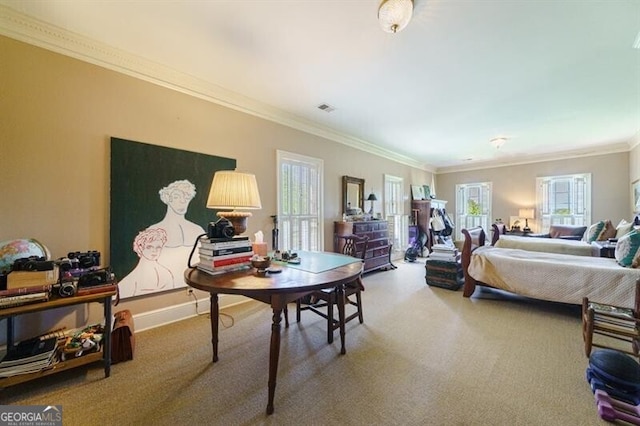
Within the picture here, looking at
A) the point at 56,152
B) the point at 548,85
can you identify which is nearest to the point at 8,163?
the point at 56,152

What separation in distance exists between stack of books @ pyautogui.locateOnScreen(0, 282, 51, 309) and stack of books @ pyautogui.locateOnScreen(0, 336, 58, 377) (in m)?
0.39

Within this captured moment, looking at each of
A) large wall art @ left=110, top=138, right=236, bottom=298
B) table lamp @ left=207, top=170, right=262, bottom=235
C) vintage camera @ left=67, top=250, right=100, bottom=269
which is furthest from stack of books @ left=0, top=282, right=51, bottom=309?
table lamp @ left=207, top=170, right=262, bottom=235

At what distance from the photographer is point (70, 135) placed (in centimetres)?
217

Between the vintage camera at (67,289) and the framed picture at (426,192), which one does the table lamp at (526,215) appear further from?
the vintage camera at (67,289)

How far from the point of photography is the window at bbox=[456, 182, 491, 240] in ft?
23.9

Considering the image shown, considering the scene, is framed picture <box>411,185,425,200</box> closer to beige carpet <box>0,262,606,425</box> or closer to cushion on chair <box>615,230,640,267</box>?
cushion on chair <box>615,230,640,267</box>

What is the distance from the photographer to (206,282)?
1.48 metres

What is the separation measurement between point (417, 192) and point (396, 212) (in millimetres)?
1230

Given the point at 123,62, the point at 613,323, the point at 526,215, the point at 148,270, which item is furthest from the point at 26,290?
the point at 526,215

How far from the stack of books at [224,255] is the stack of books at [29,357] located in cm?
114

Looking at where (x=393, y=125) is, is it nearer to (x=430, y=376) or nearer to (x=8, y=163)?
(x=430, y=376)

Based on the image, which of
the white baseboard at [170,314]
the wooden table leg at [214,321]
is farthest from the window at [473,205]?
the wooden table leg at [214,321]

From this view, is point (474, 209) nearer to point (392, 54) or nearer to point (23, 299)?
point (392, 54)

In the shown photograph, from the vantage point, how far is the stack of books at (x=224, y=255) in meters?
1.69
